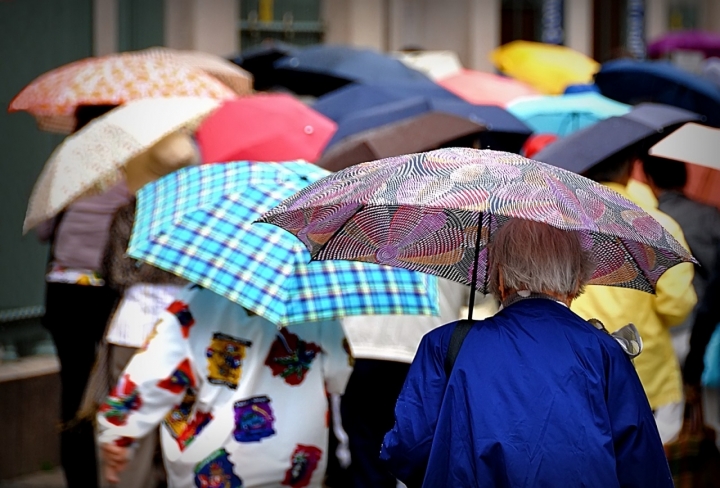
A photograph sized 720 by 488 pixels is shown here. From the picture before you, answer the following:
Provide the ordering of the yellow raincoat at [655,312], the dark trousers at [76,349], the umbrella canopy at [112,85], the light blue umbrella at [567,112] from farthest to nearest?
1. the light blue umbrella at [567,112]
2. the umbrella canopy at [112,85]
3. the dark trousers at [76,349]
4. the yellow raincoat at [655,312]

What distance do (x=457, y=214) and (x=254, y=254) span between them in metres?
0.84

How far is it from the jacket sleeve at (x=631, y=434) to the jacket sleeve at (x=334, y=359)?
1.38 meters

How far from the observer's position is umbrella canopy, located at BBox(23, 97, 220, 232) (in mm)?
4875

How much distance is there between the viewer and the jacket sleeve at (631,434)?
312cm

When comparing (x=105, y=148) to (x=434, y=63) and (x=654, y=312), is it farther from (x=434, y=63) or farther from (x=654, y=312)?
(x=434, y=63)

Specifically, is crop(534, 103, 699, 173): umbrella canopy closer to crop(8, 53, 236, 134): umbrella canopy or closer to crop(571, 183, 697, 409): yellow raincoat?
crop(571, 183, 697, 409): yellow raincoat

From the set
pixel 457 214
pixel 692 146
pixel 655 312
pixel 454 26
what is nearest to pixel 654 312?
pixel 655 312

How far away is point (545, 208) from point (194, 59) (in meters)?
5.62

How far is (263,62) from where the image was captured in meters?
10.7

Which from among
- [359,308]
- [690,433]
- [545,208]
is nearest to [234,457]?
[359,308]

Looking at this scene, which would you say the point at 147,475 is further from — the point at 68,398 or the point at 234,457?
the point at 68,398

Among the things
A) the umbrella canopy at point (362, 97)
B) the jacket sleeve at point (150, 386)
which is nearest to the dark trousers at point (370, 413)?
the jacket sleeve at point (150, 386)

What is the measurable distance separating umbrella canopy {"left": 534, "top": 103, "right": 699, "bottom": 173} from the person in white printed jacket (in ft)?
4.95

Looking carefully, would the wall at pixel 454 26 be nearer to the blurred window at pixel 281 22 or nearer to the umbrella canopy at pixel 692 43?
the blurred window at pixel 281 22
